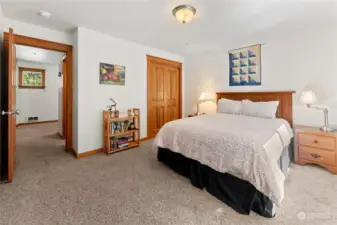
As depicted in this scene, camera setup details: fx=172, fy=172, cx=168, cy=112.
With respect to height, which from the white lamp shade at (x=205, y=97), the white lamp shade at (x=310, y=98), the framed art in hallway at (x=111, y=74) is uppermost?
the framed art in hallway at (x=111, y=74)

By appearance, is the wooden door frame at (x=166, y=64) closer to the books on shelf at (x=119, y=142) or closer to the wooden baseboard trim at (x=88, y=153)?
the books on shelf at (x=119, y=142)

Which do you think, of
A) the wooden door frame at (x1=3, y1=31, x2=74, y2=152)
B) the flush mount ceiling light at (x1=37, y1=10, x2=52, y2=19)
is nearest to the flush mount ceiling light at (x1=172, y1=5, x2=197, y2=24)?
the flush mount ceiling light at (x1=37, y1=10, x2=52, y2=19)

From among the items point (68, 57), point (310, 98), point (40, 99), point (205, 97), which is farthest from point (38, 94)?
point (310, 98)

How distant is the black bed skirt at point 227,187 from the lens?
1.59 meters

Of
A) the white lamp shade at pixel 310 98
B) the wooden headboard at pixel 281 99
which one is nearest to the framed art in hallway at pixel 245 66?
the wooden headboard at pixel 281 99

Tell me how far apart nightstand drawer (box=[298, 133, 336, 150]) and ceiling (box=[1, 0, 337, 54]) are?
1.81 m

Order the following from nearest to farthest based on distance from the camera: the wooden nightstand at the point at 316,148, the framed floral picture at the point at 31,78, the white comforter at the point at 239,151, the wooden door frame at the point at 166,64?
Result: the white comforter at the point at 239,151 → the wooden nightstand at the point at 316,148 → the wooden door frame at the point at 166,64 → the framed floral picture at the point at 31,78

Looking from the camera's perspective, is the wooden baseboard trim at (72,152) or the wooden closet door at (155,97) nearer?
the wooden baseboard trim at (72,152)

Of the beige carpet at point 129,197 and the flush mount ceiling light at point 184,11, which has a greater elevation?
the flush mount ceiling light at point 184,11

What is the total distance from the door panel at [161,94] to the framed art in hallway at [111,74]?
31.2 inches

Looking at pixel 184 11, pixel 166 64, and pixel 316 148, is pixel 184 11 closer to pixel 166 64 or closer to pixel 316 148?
pixel 166 64

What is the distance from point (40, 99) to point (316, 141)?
804 cm

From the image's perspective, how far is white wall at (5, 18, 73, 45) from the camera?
2665 millimetres

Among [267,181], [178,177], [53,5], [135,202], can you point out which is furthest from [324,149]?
[53,5]
